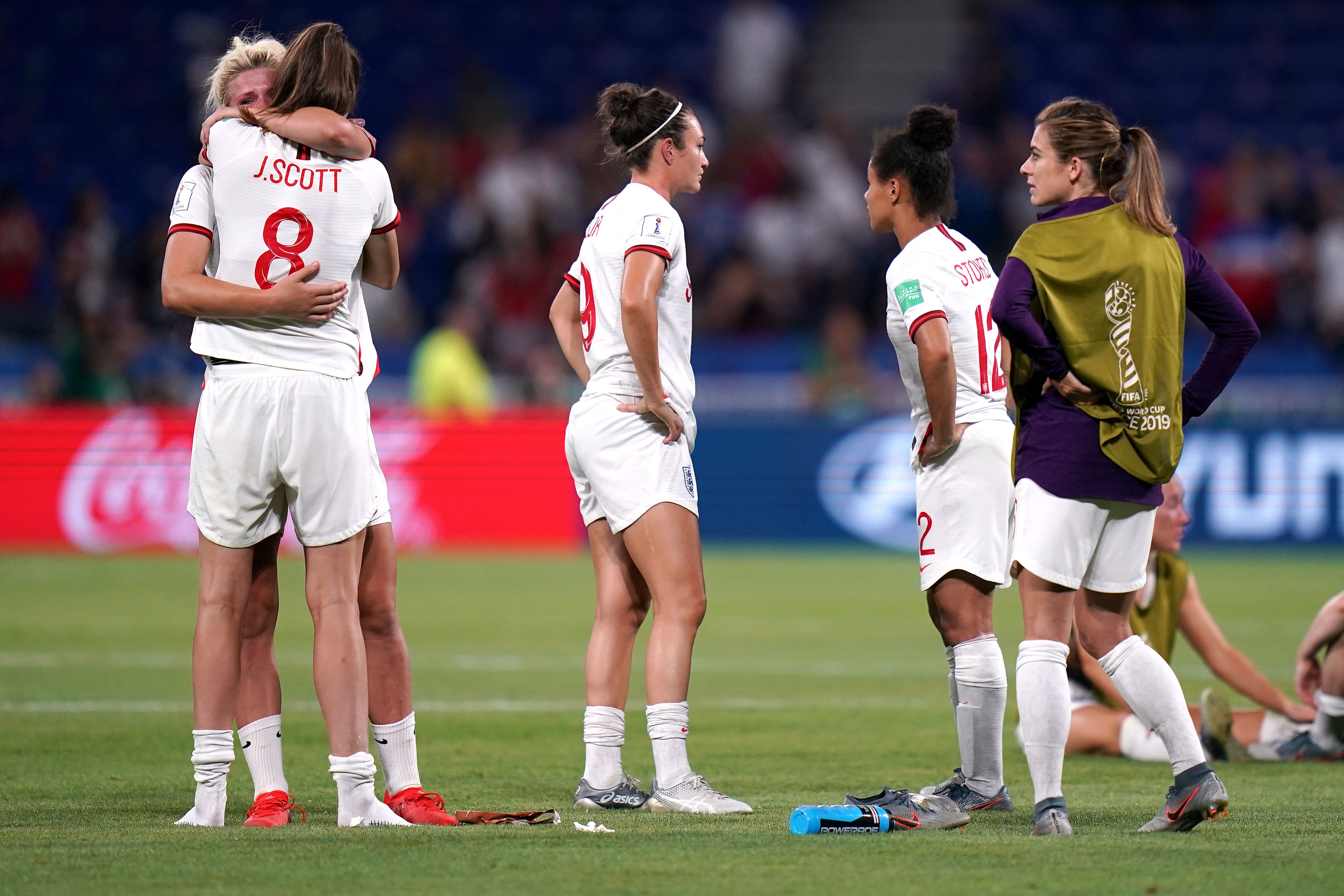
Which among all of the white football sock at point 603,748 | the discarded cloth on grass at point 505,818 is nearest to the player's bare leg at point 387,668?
the discarded cloth on grass at point 505,818

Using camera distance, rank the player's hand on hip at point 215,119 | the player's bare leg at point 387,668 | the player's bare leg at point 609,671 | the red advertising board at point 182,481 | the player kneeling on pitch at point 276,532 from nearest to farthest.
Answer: the player kneeling on pitch at point 276,532 → the player's hand on hip at point 215,119 → the player's bare leg at point 387,668 → the player's bare leg at point 609,671 → the red advertising board at point 182,481

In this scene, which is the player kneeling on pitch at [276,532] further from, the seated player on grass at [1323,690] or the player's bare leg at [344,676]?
the seated player on grass at [1323,690]

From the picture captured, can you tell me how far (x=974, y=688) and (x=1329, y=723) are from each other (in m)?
2.02

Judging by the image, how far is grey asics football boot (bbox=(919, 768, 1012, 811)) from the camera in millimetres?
5453

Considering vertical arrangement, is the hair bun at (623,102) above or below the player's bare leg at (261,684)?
above

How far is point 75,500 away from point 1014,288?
43.1 feet

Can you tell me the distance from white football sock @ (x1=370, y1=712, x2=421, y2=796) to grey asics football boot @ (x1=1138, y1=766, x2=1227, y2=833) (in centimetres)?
227

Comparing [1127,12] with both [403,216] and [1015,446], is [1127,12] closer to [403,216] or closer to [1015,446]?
[403,216]

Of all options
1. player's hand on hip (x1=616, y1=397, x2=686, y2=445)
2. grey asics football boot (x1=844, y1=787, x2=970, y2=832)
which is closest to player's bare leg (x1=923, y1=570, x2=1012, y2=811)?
grey asics football boot (x1=844, y1=787, x2=970, y2=832)

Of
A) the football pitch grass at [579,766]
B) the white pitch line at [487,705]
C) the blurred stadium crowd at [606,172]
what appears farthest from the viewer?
the blurred stadium crowd at [606,172]

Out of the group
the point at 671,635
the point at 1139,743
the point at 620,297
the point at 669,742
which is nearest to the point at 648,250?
the point at 620,297

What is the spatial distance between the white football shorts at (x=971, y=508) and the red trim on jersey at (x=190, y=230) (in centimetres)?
237

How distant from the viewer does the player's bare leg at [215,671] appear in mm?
5012

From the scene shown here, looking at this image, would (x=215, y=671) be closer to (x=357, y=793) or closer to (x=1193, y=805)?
(x=357, y=793)
